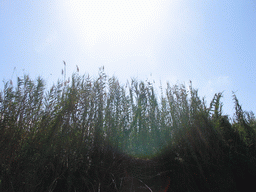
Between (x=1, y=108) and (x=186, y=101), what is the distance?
10.3ft

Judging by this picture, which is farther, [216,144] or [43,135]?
[216,144]

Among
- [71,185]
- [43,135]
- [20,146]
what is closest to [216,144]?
[71,185]

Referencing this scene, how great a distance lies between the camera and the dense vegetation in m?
1.96

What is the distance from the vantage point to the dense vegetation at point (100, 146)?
1959mm

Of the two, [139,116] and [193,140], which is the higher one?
[139,116]

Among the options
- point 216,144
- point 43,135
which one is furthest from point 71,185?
point 216,144

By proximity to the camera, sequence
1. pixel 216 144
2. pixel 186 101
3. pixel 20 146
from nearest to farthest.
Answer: pixel 20 146 → pixel 216 144 → pixel 186 101

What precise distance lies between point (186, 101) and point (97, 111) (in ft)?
6.00

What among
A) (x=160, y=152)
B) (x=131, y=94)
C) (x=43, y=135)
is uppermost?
(x=131, y=94)

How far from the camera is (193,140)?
8.48 feet

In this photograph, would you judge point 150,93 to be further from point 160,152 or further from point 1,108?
point 1,108

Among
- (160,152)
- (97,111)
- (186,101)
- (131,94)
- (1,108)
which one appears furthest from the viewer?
(131,94)

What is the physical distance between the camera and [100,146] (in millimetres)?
2602

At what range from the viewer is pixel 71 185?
2023 millimetres
